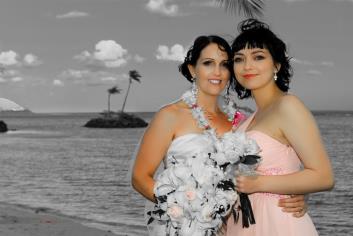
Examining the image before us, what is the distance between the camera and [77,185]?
2858 centimetres

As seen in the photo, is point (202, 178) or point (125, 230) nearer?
point (202, 178)

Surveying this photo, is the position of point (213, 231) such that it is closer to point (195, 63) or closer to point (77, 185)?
point (195, 63)

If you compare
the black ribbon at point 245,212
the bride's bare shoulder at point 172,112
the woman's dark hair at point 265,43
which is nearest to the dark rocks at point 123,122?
the bride's bare shoulder at point 172,112

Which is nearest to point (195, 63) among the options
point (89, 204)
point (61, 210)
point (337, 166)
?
point (61, 210)

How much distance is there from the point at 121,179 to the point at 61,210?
12561mm

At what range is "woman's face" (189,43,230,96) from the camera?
13.6ft

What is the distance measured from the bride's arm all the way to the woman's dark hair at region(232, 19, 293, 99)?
2.51 ft

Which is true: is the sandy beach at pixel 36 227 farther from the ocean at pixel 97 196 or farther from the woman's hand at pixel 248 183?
the woman's hand at pixel 248 183

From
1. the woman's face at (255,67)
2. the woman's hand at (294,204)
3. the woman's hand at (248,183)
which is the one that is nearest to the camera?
the woman's hand at (248,183)

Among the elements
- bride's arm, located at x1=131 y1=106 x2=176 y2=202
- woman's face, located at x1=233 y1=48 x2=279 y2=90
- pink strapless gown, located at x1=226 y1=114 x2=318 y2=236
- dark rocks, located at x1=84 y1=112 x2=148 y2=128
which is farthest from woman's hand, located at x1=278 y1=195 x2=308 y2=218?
dark rocks, located at x1=84 y1=112 x2=148 y2=128

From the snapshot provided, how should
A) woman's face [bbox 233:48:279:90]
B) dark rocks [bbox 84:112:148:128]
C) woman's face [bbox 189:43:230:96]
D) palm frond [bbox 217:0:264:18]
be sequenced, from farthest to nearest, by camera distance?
dark rocks [bbox 84:112:148:128] < palm frond [bbox 217:0:264:18] < woman's face [bbox 189:43:230:96] < woman's face [bbox 233:48:279:90]

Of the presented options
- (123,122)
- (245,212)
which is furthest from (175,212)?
(123,122)

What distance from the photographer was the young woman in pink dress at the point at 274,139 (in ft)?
11.2

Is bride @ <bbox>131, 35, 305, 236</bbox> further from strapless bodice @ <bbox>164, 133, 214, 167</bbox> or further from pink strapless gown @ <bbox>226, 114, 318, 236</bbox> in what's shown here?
pink strapless gown @ <bbox>226, 114, 318, 236</bbox>
